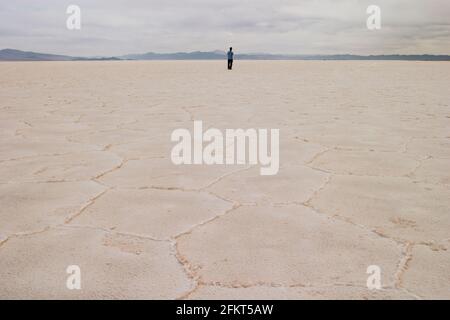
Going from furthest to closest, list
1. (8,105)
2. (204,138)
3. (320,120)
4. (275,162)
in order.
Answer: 1. (8,105)
2. (320,120)
3. (204,138)
4. (275,162)

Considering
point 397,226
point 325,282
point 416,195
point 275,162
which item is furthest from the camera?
point 275,162

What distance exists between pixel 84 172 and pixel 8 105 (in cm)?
327

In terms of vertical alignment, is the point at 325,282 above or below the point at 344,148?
below

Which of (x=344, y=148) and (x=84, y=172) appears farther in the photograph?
(x=344, y=148)

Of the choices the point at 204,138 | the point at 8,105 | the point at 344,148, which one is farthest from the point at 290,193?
the point at 8,105

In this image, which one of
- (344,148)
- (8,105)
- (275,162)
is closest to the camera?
(275,162)

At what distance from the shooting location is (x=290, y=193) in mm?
1757

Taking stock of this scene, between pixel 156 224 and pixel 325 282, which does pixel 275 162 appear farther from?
pixel 325 282

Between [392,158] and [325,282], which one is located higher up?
[392,158]

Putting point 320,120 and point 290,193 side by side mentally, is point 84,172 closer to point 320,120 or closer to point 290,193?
point 290,193

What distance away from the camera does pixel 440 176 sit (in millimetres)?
1991

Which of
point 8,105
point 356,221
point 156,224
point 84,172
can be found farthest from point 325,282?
point 8,105

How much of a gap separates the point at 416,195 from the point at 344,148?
868mm

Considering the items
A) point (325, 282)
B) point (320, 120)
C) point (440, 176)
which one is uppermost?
point (320, 120)
